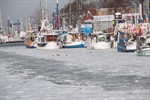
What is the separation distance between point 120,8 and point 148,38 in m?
50.1

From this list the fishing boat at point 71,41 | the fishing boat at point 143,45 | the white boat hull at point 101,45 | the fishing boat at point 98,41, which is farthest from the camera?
the fishing boat at point 71,41

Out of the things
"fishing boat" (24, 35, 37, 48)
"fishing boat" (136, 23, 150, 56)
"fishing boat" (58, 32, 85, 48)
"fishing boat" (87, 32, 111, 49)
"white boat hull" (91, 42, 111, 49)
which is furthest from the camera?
"fishing boat" (24, 35, 37, 48)

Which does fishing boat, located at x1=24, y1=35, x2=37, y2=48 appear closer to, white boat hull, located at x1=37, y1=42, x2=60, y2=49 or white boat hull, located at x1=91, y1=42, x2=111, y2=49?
white boat hull, located at x1=37, y1=42, x2=60, y2=49

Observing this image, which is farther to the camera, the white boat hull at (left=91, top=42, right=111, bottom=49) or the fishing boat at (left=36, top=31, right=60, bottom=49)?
the fishing boat at (left=36, top=31, right=60, bottom=49)

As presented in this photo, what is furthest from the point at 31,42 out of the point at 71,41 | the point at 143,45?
the point at 143,45

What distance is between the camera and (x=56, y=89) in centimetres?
1508

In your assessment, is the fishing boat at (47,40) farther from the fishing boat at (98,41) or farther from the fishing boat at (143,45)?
the fishing boat at (143,45)

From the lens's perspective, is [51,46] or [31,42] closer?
[51,46]

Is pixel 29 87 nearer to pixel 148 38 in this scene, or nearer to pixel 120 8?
pixel 148 38

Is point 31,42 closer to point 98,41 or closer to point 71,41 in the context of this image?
point 71,41

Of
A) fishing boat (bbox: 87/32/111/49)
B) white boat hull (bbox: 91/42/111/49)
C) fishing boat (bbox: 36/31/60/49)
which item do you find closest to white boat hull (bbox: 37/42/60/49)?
fishing boat (bbox: 36/31/60/49)

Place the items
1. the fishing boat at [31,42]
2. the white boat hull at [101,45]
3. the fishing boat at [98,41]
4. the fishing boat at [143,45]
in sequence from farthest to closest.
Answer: the fishing boat at [31,42], the fishing boat at [98,41], the white boat hull at [101,45], the fishing boat at [143,45]

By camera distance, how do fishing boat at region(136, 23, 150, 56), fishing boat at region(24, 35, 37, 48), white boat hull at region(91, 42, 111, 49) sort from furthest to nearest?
fishing boat at region(24, 35, 37, 48)
white boat hull at region(91, 42, 111, 49)
fishing boat at region(136, 23, 150, 56)

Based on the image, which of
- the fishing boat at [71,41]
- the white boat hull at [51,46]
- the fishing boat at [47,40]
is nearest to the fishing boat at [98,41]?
the fishing boat at [71,41]
